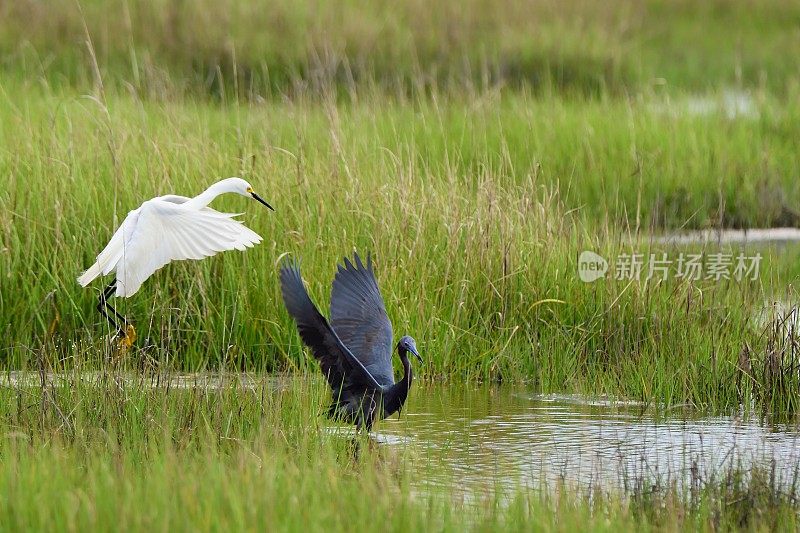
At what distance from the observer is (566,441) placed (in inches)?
193

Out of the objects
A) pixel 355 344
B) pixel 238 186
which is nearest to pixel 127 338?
pixel 238 186

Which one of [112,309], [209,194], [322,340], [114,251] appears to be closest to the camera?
[322,340]

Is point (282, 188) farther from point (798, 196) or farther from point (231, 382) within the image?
point (798, 196)

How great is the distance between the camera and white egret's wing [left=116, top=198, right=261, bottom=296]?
5.30 metres

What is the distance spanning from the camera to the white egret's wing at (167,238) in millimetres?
5301

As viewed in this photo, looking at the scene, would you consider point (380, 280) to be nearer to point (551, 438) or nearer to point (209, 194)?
point (209, 194)

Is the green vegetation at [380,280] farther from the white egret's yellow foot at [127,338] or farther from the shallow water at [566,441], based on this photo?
the shallow water at [566,441]

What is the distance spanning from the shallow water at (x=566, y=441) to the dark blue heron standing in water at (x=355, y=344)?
0.70ft

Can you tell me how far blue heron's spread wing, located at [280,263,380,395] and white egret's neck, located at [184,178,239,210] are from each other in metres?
1.11

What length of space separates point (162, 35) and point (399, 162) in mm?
6915

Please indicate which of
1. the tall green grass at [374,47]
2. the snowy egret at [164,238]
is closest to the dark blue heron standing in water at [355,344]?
the snowy egret at [164,238]

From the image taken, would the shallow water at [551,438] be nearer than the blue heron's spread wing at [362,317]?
Yes

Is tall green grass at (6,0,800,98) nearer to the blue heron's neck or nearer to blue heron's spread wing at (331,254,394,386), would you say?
blue heron's spread wing at (331,254,394,386)

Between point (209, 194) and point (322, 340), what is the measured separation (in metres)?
1.46
